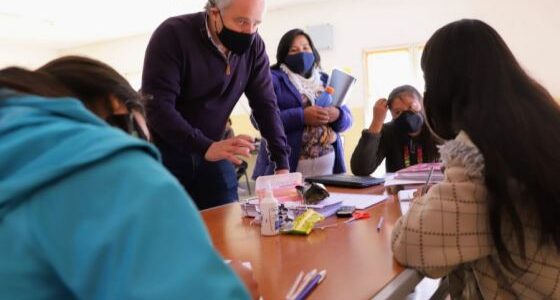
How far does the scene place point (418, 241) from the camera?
0.86 m

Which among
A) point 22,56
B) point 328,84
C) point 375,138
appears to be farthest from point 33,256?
point 22,56

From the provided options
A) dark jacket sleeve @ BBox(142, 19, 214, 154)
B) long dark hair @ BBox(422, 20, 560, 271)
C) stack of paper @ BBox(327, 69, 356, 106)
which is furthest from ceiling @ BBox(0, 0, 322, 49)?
long dark hair @ BBox(422, 20, 560, 271)

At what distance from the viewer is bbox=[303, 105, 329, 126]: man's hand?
6.56 feet

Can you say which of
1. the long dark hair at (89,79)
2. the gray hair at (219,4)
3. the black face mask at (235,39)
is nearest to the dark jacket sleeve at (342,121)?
the black face mask at (235,39)

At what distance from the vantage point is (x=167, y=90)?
5.03ft

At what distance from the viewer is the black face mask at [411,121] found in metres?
2.02

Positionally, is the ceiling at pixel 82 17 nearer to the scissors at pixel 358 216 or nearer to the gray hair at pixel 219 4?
the gray hair at pixel 219 4

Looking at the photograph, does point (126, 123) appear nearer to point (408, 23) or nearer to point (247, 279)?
point (247, 279)

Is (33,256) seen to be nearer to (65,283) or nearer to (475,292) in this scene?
(65,283)

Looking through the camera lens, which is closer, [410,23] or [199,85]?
[199,85]

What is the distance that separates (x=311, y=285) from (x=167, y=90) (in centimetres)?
100

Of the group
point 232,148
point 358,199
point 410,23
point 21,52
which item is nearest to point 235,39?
point 232,148

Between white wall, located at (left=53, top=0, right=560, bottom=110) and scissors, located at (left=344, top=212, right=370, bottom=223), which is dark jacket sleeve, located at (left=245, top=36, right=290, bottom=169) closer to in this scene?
scissors, located at (left=344, top=212, right=370, bottom=223)

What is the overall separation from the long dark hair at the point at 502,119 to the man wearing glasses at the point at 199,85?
71 centimetres
